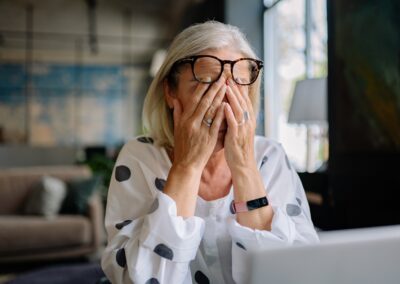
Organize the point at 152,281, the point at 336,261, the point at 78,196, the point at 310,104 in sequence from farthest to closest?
the point at 78,196, the point at 310,104, the point at 152,281, the point at 336,261

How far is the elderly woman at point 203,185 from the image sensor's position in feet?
2.04

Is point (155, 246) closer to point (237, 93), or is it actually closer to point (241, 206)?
point (241, 206)

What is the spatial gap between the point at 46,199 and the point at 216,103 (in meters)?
2.68

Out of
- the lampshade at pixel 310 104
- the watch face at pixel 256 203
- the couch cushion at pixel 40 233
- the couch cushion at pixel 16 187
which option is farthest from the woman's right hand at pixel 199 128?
the couch cushion at pixel 16 187

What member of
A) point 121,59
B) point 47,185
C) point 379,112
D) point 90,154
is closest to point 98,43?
point 121,59

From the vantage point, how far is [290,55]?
1.11m

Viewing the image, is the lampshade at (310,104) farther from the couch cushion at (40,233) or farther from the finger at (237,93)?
the couch cushion at (40,233)

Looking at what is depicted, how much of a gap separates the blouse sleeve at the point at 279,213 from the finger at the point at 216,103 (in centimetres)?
18

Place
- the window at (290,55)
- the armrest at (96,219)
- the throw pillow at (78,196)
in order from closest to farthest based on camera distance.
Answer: the window at (290,55)
the armrest at (96,219)
the throw pillow at (78,196)

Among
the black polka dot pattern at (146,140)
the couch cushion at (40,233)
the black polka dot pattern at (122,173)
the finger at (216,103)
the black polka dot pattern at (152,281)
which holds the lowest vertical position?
the couch cushion at (40,233)

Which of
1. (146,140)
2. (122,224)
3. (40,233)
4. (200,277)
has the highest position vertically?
(146,140)

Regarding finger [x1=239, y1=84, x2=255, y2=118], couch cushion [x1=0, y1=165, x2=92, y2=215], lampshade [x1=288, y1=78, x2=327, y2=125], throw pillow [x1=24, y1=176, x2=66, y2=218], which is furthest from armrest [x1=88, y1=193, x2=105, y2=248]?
finger [x1=239, y1=84, x2=255, y2=118]

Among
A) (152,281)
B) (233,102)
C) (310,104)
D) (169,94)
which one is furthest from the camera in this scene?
(310,104)

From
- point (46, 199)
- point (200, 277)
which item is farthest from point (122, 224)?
point (46, 199)
